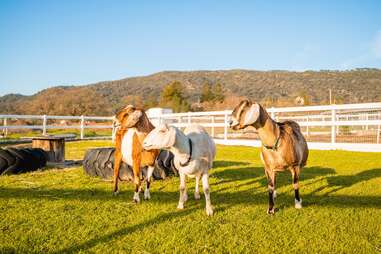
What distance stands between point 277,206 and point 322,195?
4.11ft

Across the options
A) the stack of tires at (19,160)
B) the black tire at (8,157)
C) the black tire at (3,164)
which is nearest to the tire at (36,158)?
the stack of tires at (19,160)

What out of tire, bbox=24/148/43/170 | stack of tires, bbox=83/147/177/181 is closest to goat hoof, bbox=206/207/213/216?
stack of tires, bbox=83/147/177/181

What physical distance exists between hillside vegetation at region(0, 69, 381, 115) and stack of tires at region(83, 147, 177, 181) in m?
44.6

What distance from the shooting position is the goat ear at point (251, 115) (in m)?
4.48

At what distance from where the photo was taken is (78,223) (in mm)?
4031

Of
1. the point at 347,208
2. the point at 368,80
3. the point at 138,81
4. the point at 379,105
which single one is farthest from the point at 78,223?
the point at 138,81

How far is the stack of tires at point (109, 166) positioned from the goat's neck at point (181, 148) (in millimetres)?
→ 2552

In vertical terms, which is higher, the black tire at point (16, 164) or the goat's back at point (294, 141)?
the goat's back at point (294, 141)

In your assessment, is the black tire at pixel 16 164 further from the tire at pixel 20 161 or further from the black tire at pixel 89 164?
the black tire at pixel 89 164

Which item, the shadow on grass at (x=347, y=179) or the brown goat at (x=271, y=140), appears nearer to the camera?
the brown goat at (x=271, y=140)

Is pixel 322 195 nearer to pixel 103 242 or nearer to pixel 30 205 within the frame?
pixel 103 242

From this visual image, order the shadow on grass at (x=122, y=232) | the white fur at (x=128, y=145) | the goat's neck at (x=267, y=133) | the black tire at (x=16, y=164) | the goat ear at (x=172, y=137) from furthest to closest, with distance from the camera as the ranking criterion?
the black tire at (x=16, y=164), the white fur at (x=128, y=145), the goat's neck at (x=267, y=133), the goat ear at (x=172, y=137), the shadow on grass at (x=122, y=232)

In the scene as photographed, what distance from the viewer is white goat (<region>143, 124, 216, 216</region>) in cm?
437

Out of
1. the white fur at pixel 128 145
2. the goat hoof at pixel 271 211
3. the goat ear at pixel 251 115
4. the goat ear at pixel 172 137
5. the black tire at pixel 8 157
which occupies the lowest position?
the goat hoof at pixel 271 211
